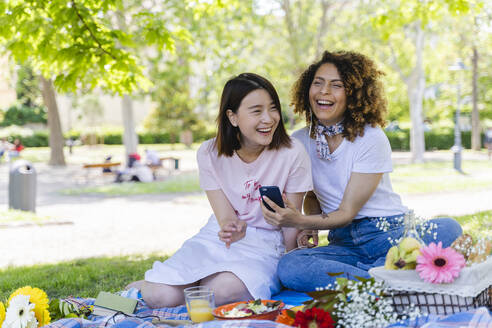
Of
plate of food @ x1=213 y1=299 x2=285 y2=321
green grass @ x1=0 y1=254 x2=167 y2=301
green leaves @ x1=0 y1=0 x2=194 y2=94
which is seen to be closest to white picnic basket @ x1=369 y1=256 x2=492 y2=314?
plate of food @ x1=213 y1=299 x2=285 y2=321

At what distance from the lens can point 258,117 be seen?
163 inches

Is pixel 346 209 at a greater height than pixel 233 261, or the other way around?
pixel 346 209

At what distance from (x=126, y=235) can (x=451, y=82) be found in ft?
96.4

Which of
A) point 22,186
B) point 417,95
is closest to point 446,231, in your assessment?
point 22,186

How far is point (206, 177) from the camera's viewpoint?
14.3 ft

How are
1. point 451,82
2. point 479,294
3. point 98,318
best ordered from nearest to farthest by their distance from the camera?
1. point 479,294
2. point 98,318
3. point 451,82

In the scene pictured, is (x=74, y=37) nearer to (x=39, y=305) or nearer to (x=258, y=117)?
(x=258, y=117)

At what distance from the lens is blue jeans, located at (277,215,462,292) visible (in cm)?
393

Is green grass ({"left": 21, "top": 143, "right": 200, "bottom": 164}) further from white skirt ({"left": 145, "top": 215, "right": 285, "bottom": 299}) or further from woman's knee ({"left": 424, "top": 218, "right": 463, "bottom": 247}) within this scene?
woman's knee ({"left": 424, "top": 218, "right": 463, "bottom": 247})

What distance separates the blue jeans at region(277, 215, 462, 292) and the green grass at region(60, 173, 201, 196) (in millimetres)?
11409

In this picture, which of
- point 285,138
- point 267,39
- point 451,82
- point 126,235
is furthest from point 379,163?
point 451,82

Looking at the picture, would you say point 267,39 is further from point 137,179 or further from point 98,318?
point 98,318

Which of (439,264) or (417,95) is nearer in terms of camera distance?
(439,264)

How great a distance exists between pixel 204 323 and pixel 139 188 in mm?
13092
